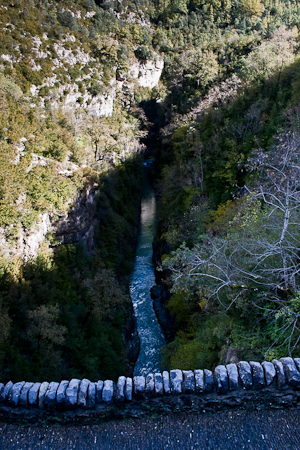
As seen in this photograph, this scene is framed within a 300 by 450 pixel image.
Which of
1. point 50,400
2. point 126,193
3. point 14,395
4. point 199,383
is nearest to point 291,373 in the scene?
point 199,383

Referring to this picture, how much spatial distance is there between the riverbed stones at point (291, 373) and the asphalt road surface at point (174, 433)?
57cm

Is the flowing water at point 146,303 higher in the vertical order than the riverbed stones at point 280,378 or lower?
lower

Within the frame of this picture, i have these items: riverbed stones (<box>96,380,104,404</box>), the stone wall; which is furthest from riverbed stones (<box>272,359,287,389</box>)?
riverbed stones (<box>96,380,104,404</box>)

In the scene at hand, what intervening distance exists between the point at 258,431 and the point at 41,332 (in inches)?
440

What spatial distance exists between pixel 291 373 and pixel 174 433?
2471mm

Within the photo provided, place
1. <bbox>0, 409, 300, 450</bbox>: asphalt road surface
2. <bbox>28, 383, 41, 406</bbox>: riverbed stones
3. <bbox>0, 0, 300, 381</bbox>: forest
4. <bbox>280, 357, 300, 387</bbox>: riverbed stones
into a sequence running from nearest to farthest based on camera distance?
<bbox>0, 409, 300, 450</bbox>: asphalt road surface, <bbox>280, 357, 300, 387</bbox>: riverbed stones, <bbox>28, 383, 41, 406</bbox>: riverbed stones, <bbox>0, 0, 300, 381</bbox>: forest

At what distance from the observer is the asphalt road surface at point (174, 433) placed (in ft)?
16.1

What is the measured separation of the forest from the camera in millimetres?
8844

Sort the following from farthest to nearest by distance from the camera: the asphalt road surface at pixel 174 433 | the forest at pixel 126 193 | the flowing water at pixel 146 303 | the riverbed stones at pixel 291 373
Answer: the flowing water at pixel 146 303
the forest at pixel 126 193
the riverbed stones at pixel 291 373
the asphalt road surface at pixel 174 433

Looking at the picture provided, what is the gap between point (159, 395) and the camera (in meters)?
5.32

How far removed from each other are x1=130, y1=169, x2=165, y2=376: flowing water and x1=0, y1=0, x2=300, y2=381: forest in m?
1.39

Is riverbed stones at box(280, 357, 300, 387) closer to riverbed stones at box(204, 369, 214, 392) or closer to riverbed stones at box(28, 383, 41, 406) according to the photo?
riverbed stones at box(204, 369, 214, 392)

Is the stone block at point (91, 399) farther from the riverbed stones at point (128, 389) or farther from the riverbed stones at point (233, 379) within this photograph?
the riverbed stones at point (233, 379)

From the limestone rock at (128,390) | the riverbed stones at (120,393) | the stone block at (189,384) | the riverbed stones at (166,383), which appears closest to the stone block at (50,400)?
the riverbed stones at (120,393)
